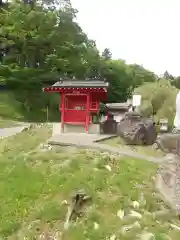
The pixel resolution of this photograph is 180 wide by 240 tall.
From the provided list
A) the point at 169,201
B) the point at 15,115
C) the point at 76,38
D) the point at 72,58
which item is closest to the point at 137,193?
the point at 169,201

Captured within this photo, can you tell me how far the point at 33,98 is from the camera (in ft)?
119

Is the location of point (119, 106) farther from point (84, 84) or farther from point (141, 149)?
point (141, 149)

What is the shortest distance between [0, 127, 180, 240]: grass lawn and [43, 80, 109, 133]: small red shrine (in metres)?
6.89

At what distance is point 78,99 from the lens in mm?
19812

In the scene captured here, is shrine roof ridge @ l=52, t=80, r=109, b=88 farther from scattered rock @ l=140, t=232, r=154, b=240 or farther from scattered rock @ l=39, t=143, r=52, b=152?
scattered rock @ l=140, t=232, r=154, b=240

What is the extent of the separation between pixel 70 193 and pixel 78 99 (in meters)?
11.4

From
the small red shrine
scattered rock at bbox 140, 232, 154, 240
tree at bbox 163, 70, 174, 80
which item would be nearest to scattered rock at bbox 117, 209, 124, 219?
scattered rock at bbox 140, 232, 154, 240

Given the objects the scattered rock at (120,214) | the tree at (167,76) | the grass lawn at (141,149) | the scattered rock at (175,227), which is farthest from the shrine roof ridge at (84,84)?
the tree at (167,76)

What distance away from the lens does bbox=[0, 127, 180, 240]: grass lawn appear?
7560 mm

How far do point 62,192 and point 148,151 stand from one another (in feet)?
18.6

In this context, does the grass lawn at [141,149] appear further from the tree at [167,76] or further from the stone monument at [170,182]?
the tree at [167,76]

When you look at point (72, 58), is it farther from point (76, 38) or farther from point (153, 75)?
point (153, 75)

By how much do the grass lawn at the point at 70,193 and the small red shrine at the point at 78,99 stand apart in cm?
689

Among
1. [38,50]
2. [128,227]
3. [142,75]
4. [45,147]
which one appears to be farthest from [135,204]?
[142,75]
